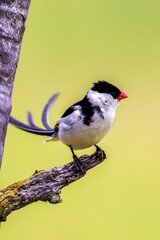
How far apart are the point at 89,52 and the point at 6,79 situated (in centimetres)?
A: 609

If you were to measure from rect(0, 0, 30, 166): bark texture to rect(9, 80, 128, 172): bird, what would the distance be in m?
0.49

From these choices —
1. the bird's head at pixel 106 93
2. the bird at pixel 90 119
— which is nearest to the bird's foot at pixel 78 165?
the bird at pixel 90 119

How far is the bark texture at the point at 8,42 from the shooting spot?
289 centimetres

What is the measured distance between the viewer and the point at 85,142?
344 centimetres

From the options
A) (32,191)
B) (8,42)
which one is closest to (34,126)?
(32,191)

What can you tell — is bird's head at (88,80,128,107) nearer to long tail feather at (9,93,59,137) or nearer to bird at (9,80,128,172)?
bird at (9,80,128,172)

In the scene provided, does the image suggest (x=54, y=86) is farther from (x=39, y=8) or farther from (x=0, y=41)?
(x=0, y=41)

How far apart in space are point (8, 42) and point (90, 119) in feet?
2.15

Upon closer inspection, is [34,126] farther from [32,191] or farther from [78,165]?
[32,191]

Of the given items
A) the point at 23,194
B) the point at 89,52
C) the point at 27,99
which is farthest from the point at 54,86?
the point at 23,194

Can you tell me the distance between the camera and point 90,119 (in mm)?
3414

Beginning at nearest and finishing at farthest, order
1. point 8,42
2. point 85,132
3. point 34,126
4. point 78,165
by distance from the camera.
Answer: point 8,42, point 78,165, point 85,132, point 34,126

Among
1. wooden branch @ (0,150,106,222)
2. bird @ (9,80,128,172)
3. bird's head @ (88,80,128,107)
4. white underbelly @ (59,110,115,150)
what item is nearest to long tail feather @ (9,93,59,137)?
bird @ (9,80,128,172)

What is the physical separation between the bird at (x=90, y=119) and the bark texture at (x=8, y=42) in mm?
495
